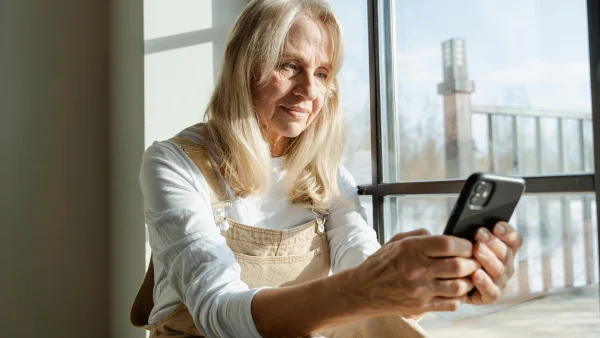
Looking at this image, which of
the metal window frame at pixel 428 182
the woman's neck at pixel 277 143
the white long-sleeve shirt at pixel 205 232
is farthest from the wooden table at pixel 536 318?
the woman's neck at pixel 277 143

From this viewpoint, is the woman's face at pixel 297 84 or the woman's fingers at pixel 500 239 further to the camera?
the woman's face at pixel 297 84

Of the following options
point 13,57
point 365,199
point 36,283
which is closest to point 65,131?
point 13,57

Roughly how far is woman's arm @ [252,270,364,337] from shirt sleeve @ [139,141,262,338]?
2cm

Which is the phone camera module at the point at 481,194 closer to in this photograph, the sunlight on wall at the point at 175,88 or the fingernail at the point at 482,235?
the fingernail at the point at 482,235

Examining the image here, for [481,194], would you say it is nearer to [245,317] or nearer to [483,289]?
[483,289]

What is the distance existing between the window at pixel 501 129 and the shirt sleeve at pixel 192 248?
575 mm

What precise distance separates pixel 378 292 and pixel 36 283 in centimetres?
166

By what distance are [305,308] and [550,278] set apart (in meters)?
0.56

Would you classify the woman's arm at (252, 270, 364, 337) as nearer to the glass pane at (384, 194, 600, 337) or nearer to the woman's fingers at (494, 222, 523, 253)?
the woman's fingers at (494, 222, 523, 253)

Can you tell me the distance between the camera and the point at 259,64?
129cm

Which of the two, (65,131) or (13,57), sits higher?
(13,57)

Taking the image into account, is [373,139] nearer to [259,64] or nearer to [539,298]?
[259,64]

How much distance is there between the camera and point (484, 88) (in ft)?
4.28

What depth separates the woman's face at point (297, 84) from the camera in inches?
50.8
